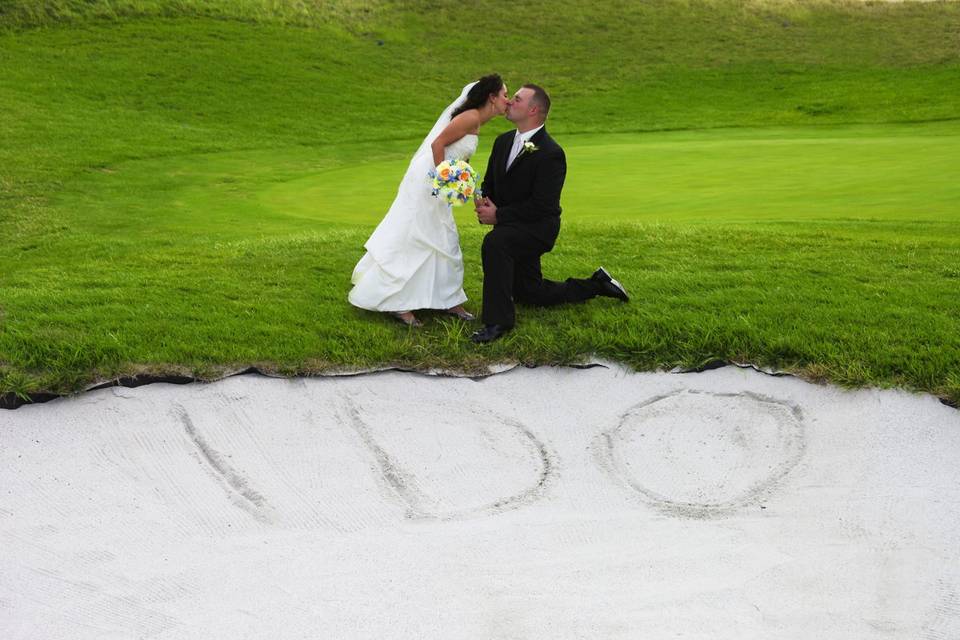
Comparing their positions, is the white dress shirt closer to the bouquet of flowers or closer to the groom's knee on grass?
the bouquet of flowers

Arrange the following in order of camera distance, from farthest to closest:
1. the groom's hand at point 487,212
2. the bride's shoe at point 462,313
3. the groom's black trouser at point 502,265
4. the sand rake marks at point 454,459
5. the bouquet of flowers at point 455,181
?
the bride's shoe at point 462,313 → the groom's hand at point 487,212 → the groom's black trouser at point 502,265 → the bouquet of flowers at point 455,181 → the sand rake marks at point 454,459

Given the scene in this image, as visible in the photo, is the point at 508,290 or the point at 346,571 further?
the point at 508,290

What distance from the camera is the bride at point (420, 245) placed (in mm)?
6887

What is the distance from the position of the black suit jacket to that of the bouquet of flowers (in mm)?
346

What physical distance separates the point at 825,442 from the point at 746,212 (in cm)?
587

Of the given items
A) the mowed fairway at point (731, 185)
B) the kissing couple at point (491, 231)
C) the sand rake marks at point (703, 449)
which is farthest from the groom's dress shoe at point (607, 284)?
the mowed fairway at point (731, 185)

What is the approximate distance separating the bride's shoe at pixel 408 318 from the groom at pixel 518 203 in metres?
0.52

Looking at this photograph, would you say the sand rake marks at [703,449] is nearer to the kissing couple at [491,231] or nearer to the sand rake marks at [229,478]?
the kissing couple at [491,231]

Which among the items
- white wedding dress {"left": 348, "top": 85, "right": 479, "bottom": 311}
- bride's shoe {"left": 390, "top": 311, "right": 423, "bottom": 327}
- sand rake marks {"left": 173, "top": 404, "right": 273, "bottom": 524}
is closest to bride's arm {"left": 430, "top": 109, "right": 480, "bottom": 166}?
white wedding dress {"left": 348, "top": 85, "right": 479, "bottom": 311}

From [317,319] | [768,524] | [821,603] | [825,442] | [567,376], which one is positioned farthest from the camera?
[317,319]

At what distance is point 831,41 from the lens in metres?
34.5

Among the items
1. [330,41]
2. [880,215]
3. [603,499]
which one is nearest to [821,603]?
[603,499]

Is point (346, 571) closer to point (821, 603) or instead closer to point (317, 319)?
point (821, 603)

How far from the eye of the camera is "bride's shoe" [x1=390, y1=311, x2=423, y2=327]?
23.2ft
